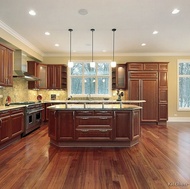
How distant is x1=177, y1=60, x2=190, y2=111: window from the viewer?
298 inches

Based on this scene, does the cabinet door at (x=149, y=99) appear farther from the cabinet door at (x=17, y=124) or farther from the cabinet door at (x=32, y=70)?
the cabinet door at (x=17, y=124)

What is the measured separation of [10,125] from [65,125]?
135 cm

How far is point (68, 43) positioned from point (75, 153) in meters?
4.11

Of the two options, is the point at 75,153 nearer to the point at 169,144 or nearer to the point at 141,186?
the point at 141,186

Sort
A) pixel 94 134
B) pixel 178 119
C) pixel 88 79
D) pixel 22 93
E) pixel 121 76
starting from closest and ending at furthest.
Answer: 1. pixel 94 134
2. pixel 22 93
3. pixel 121 76
4. pixel 178 119
5. pixel 88 79

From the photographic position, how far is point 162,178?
248cm

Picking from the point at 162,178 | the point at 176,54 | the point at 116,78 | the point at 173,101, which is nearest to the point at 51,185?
the point at 162,178

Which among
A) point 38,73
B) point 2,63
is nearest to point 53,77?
point 38,73

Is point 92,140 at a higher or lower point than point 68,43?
lower

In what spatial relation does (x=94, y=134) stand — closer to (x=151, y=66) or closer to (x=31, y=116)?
(x=31, y=116)

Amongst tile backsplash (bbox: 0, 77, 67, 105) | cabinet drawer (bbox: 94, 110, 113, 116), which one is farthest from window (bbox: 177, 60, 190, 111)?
tile backsplash (bbox: 0, 77, 67, 105)

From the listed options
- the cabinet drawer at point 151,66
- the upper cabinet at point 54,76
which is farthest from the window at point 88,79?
the cabinet drawer at point 151,66

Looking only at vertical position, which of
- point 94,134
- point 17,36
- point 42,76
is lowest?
point 94,134

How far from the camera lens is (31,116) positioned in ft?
17.4
